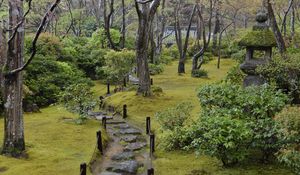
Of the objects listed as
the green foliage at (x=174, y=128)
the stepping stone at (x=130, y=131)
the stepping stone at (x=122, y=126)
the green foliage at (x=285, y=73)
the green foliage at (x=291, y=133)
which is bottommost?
the stepping stone at (x=130, y=131)

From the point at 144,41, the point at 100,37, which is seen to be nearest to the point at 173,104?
the point at 144,41

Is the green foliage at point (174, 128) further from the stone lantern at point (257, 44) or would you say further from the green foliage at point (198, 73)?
the green foliage at point (198, 73)

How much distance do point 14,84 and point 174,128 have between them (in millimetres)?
5303

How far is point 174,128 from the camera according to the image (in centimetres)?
1338

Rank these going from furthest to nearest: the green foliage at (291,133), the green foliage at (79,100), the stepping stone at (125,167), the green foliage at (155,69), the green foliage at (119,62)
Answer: the green foliage at (155,69) < the green foliage at (119,62) < the green foliage at (79,100) < the stepping stone at (125,167) < the green foliage at (291,133)

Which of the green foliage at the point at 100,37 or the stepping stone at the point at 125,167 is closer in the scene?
the stepping stone at the point at 125,167

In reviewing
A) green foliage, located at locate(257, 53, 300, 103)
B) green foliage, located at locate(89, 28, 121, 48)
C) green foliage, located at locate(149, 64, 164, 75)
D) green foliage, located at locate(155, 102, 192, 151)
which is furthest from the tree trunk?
green foliage, located at locate(149, 64, 164, 75)

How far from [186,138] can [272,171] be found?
10.3ft

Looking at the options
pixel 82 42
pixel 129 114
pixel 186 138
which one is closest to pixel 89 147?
pixel 186 138

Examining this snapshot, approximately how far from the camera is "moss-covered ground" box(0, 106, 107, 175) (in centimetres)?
1079

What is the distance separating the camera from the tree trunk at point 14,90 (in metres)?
10.8

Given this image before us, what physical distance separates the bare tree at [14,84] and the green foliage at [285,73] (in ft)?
27.8

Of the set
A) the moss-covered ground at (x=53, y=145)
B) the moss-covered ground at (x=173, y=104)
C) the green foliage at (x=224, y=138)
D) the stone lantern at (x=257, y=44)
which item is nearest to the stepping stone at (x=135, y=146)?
the moss-covered ground at (x=173, y=104)

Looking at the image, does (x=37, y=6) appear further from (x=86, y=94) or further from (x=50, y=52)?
(x=86, y=94)
